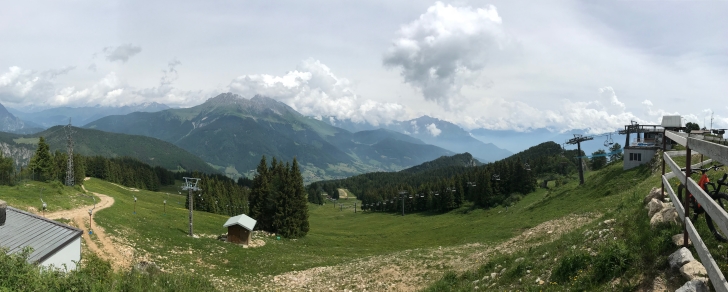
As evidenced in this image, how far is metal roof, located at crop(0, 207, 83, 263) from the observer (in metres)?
17.8

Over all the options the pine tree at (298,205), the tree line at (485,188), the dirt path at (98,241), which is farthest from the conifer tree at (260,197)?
the tree line at (485,188)

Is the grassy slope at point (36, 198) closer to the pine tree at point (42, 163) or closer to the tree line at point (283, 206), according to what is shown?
the tree line at point (283, 206)

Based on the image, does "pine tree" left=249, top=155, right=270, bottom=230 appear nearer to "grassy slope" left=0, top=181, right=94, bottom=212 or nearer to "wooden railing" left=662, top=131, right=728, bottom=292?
"grassy slope" left=0, top=181, right=94, bottom=212

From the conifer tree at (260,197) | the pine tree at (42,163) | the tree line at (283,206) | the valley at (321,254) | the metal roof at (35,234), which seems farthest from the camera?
the pine tree at (42,163)

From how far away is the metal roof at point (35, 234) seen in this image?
17750 millimetres

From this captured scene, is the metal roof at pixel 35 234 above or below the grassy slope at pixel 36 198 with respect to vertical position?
above

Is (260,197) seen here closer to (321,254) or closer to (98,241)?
(321,254)

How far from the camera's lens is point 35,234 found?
1939 cm

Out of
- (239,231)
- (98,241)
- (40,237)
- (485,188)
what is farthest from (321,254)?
(485,188)

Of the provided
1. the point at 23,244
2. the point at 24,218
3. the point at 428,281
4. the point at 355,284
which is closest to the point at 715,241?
the point at 428,281

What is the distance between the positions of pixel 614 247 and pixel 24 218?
29.2 meters

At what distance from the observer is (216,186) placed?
10888 cm

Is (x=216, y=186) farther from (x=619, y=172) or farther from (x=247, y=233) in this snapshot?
(x=619, y=172)

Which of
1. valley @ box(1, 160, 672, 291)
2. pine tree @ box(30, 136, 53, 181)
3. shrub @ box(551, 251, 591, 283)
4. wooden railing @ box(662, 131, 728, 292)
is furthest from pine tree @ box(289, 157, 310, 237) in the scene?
pine tree @ box(30, 136, 53, 181)
